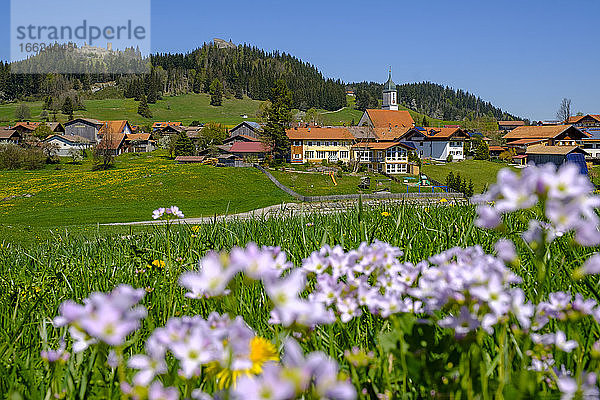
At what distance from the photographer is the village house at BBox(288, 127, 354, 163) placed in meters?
63.1

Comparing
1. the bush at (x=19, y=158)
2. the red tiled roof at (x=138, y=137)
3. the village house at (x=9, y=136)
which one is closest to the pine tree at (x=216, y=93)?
the red tiled roof at (x=138, y=137)

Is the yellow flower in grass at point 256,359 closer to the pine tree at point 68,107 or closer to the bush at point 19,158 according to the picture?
the bush at point 19,158

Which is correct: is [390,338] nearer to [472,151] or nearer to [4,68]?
A: [472,151]

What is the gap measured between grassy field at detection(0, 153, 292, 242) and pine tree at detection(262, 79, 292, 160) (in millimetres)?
10752

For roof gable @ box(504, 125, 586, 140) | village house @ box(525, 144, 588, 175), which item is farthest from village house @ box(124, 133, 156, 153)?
roof gable @ box(504, 125, 586, 140)

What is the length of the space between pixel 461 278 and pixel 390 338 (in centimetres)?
40

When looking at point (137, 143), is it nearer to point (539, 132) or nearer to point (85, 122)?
point (85, 122)

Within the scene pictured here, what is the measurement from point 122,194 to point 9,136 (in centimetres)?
5075

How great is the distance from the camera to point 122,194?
38.3 metres

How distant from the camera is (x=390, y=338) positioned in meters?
1.34

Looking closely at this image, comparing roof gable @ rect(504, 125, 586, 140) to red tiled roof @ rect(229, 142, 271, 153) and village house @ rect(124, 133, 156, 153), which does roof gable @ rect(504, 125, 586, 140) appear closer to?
red tiled roof @ rect(229, 142, 271, 153)

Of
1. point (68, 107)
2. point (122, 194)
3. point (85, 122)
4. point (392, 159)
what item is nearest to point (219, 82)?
point (68, 107)

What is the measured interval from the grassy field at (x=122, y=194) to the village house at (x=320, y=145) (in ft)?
39.6

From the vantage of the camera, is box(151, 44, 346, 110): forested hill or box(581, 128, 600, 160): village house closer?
box(581, 128, 600, 160): village house
